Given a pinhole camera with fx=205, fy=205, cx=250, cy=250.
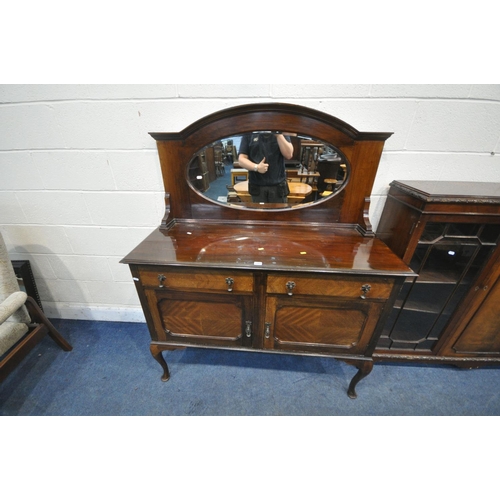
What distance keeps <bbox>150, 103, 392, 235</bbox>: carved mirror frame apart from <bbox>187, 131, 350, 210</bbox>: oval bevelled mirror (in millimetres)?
28

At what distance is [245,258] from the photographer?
852mm

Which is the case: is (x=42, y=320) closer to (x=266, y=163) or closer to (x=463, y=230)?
(x=266, y=163)

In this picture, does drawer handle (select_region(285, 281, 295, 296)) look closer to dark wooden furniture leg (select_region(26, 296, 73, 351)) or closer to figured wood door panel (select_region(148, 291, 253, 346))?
figured wood door panel (select_region(148, 291, 253, 346))

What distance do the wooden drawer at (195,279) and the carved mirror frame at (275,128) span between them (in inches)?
13.2

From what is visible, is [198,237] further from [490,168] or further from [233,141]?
[490,168]

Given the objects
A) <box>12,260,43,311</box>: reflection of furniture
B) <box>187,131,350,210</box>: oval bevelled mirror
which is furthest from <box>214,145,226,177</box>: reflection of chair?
<box>12,260,43,311</box>: reflection of furniture

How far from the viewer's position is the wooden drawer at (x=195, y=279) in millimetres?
858

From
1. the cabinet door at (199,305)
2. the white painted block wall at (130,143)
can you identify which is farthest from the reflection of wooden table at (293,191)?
the cabinet door at (199,305)

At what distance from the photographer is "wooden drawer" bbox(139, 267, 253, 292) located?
86 centimetres

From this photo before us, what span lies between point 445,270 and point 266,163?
3.83ft

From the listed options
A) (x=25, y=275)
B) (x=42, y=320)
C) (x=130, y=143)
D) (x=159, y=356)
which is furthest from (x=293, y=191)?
(x=25, y=275)
